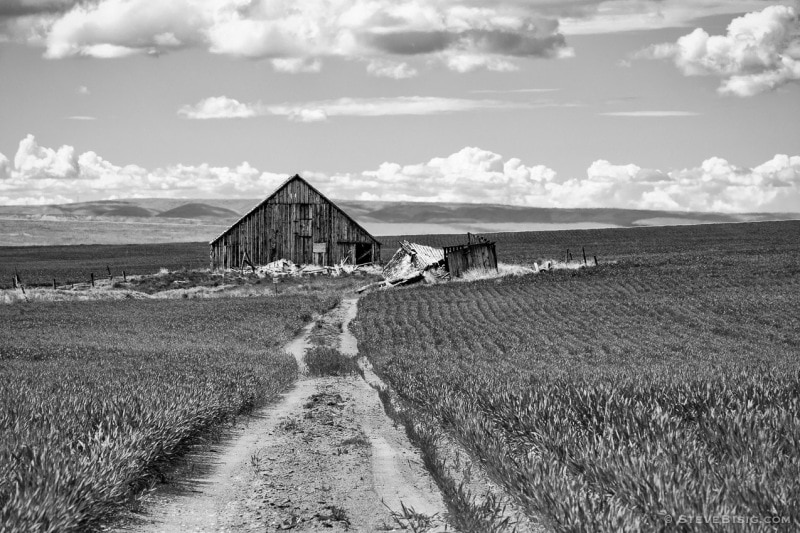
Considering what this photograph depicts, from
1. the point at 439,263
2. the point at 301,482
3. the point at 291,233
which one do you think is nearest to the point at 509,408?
the point at 301,482

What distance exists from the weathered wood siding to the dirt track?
52.3m

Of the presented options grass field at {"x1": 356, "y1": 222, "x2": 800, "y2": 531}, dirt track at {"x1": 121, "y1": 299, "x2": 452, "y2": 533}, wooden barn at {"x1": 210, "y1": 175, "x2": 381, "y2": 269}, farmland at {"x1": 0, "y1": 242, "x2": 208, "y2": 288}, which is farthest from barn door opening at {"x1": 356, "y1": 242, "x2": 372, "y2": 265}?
dirt track at {"x1": 121, "y1": 299, "x2": 452, "y2": 533}

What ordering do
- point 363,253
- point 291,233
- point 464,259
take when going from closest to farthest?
point 464,259 → point 291,233 → point 363,253

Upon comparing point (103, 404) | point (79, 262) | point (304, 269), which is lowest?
point (79, 262)

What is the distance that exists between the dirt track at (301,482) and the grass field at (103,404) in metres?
0.49

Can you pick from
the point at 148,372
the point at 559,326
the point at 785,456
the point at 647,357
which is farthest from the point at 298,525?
the point at 559,326

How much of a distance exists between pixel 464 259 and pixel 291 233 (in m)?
16.3

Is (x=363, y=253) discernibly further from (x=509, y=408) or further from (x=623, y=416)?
(x=623, y=416)

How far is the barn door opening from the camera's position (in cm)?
7506

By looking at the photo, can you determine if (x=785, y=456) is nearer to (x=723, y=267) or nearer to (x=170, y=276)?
(x=723, y=267)

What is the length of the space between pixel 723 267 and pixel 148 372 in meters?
54.0

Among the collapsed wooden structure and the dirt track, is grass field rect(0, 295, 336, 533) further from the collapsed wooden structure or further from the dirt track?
the collapsed wooden structure

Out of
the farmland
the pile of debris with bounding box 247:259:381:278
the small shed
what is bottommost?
the farmland

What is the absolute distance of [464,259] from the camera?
67.2m
